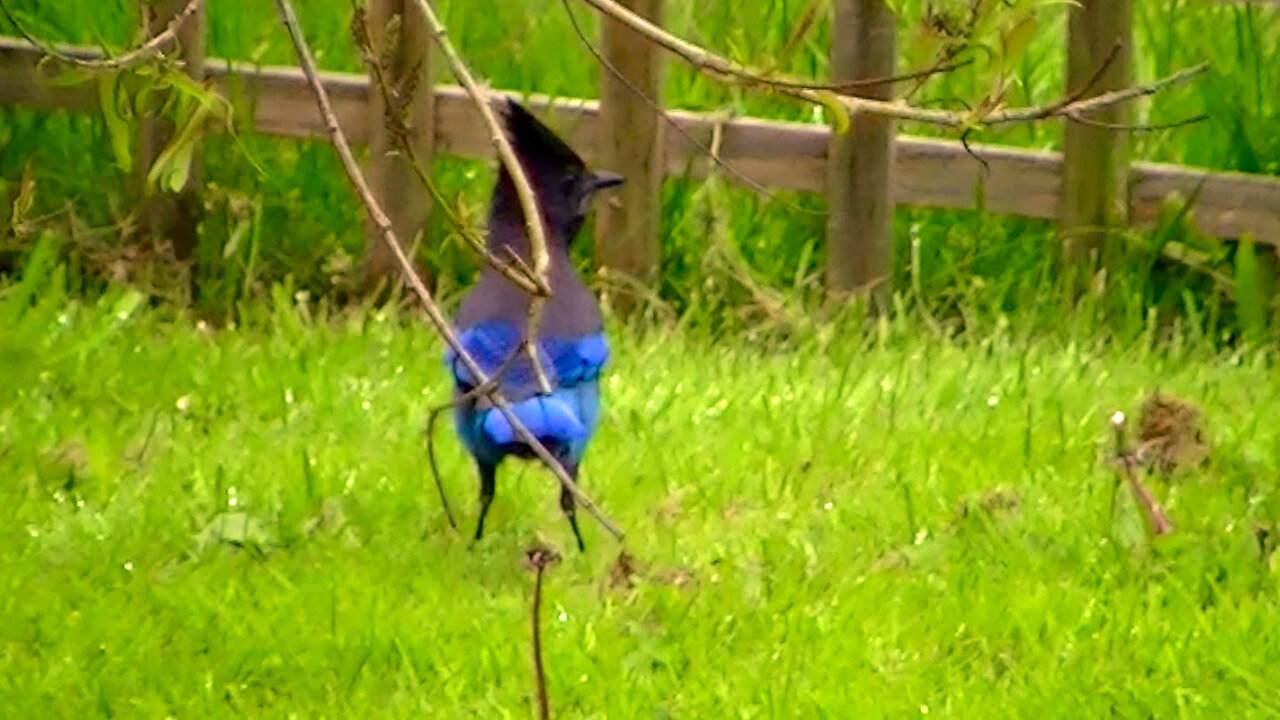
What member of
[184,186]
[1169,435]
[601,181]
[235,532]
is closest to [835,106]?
[235,532]

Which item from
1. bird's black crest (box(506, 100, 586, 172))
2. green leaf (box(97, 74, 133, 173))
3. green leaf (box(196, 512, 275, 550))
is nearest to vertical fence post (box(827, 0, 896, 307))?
bird's black crest (box(506, 100, 586, 172))

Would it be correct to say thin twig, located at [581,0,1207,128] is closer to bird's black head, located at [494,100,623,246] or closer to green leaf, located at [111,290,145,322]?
bird's black head, located at [494,100,623,246]

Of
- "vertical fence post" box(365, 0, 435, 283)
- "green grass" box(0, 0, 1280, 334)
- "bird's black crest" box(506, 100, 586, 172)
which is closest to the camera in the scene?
"bird's black crest" box(506, 100, 586, 172)

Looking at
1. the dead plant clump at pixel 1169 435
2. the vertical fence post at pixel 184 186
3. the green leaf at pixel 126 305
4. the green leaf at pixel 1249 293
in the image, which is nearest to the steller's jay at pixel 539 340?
the dead plant clump at pixel 1169 435

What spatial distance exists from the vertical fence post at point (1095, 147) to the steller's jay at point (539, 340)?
1.57 metres

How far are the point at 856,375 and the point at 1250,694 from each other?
1932 millimetres

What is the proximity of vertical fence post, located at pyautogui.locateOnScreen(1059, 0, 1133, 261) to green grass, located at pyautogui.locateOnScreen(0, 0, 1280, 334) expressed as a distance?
10cm

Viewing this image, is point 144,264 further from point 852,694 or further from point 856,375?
point 852,694

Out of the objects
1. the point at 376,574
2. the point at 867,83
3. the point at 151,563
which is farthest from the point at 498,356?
the point at 867,83

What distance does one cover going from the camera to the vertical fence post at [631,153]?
5828 millimetres

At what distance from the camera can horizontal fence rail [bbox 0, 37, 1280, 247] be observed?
584cm

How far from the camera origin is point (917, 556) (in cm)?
420

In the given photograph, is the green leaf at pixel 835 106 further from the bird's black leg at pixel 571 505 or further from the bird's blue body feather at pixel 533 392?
the bird's black leg at pixel 571 505

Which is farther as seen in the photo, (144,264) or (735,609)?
(144,264)
